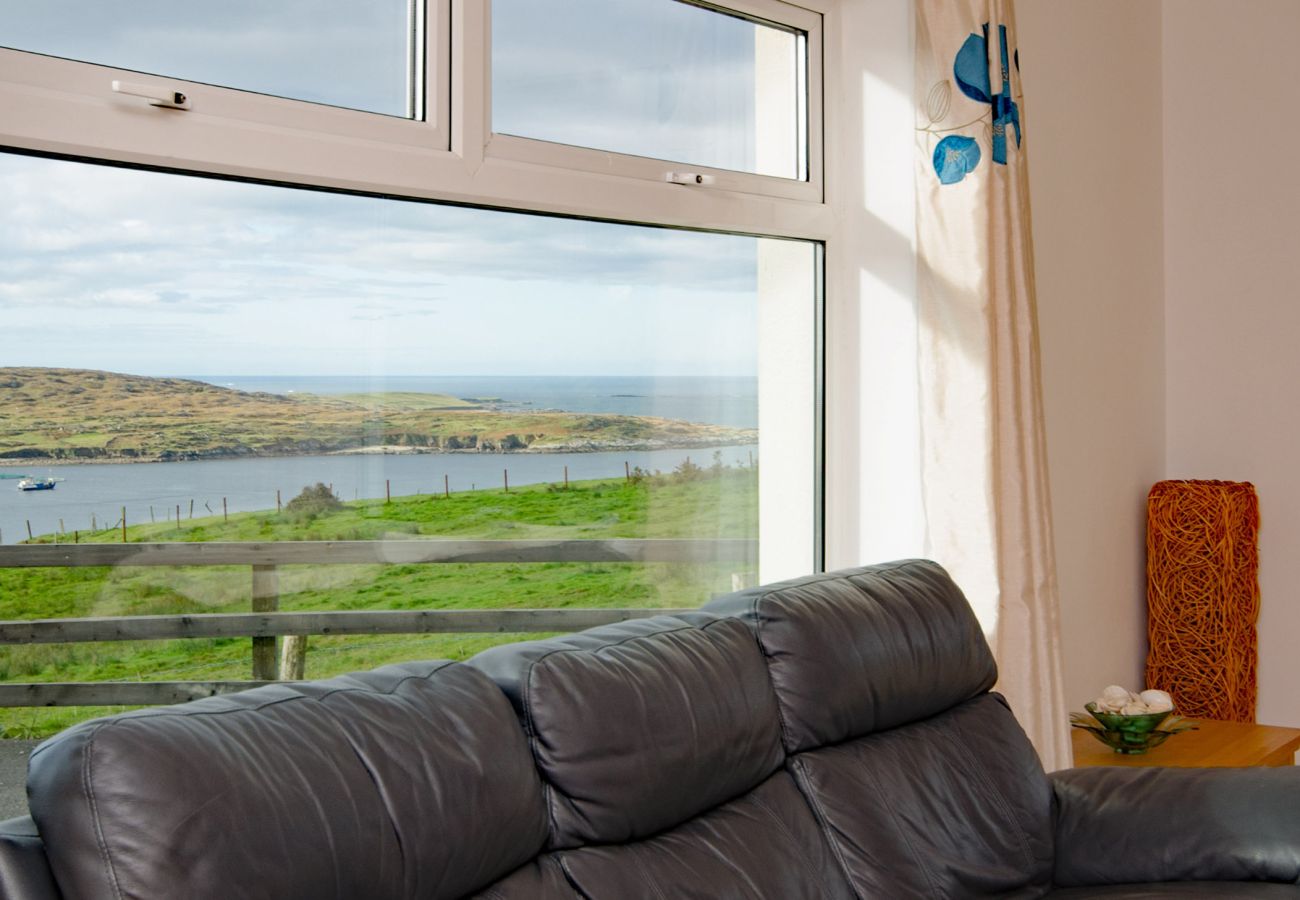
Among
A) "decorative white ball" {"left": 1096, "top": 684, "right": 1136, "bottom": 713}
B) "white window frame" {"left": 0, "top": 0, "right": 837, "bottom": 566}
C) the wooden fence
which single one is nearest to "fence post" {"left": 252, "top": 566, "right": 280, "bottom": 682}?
the wooden fence

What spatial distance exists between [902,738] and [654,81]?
57.5 inches

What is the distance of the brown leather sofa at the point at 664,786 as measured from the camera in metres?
1.15

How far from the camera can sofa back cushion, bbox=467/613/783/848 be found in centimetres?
158

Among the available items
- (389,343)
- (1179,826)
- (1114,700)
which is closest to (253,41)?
(389,343)

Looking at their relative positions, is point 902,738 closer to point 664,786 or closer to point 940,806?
point 940,806

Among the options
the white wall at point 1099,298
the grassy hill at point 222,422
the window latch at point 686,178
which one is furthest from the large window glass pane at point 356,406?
the white wall at point 1099,298

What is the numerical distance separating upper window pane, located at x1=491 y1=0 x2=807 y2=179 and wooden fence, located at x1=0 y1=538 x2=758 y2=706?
833mm

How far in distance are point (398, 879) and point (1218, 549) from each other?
2.91m

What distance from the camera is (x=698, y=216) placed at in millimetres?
2592

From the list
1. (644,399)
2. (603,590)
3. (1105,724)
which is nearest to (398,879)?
(603,590)

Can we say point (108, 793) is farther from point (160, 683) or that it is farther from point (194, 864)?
point (160, 683)

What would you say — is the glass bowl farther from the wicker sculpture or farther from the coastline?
the coastline

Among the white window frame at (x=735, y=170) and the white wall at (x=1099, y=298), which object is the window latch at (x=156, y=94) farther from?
the white wall at (x=1099, y=298)

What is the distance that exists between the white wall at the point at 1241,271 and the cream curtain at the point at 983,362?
1116 mm
